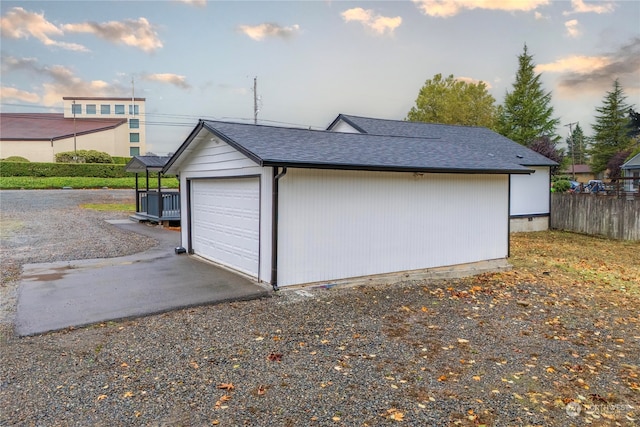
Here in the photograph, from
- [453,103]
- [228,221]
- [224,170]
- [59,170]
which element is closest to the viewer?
[224,170]

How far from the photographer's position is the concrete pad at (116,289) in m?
5.55

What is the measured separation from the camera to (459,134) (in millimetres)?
18375

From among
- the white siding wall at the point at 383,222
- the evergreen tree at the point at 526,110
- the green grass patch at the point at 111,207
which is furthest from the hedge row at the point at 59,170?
the evergreen tree at the point at 526,110

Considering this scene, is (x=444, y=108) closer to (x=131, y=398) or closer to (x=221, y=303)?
(x=221, y=303)

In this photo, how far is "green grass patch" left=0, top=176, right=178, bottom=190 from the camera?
28.4 meters

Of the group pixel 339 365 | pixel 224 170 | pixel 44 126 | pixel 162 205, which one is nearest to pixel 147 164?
pixel 162 205

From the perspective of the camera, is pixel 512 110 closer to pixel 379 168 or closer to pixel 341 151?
pixel 341 151

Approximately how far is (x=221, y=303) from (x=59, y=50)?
1337 inches

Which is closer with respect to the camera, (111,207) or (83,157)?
(111,207)

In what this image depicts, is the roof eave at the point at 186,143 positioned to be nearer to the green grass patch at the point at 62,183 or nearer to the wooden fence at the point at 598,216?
the wooden fence at the point at 598,216

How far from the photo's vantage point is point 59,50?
31031mm

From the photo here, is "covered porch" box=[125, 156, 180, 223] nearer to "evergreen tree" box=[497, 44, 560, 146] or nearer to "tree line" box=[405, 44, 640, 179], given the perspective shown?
"tree line" box=[405, 44, 640, 179]

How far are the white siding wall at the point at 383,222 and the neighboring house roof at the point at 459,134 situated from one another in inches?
246

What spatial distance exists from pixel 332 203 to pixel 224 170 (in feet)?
8.49
